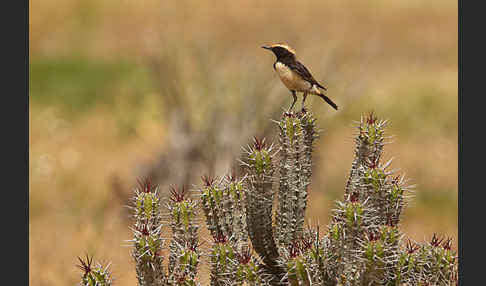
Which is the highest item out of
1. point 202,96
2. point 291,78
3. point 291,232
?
point 202,96

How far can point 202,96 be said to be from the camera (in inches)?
531

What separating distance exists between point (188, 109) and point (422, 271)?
9068mm

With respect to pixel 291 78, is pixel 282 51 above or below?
above

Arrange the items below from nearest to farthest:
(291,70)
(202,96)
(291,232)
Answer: (291,70), (291,232), (202,96)

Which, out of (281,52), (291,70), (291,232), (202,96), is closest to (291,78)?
(291,70)

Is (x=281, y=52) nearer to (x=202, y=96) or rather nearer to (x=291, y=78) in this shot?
(x=291, y=78)

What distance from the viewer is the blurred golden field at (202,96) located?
42.3 feet

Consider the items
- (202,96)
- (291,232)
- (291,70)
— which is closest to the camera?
(291,70)

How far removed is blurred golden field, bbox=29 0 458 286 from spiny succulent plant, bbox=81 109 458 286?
2.28m

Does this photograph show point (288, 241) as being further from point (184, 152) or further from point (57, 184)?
point (57, 184)

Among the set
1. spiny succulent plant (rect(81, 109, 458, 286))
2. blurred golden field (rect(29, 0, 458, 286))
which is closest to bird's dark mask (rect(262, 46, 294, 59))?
spiny succulent plant (rect(81, 109, 458, 286))

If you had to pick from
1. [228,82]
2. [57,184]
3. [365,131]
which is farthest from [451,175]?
[365,131]

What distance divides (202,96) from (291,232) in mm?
8438

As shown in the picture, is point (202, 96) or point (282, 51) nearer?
point (282, 51)
